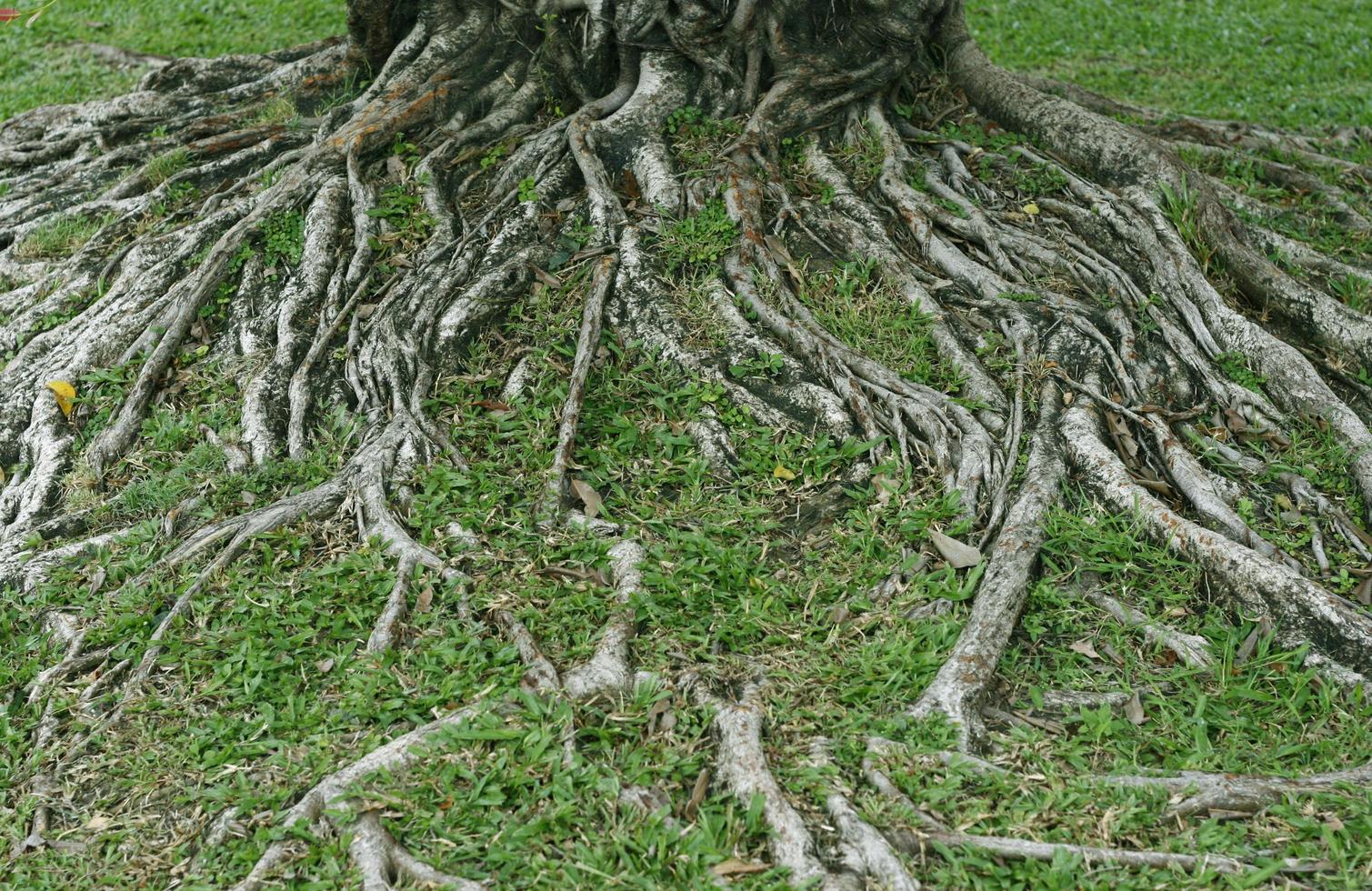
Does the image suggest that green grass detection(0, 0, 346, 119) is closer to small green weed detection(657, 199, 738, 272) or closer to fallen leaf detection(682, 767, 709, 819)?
small green weed detection(657, 199, 738, 272)

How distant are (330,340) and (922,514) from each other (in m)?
2.88

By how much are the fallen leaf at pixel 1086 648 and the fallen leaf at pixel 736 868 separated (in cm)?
153

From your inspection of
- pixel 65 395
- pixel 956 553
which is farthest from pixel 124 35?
pixel 956 553

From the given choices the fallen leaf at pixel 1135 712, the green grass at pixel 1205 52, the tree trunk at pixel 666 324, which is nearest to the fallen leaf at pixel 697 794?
the tree trunk at pixel 666 324

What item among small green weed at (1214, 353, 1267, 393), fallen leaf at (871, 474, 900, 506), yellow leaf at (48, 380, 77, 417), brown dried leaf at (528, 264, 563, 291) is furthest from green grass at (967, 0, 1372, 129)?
yellow leaf at (48, 380, 77, 417)

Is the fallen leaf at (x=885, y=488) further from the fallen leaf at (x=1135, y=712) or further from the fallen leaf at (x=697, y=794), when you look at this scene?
the fallen leaf at (x=697, y=794)

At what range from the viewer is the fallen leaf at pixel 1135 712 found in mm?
3844

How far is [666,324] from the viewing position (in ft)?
17.4

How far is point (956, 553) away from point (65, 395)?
4.09 m

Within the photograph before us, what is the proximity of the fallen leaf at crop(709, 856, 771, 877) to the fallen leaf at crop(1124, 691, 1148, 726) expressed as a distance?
1.43 meters

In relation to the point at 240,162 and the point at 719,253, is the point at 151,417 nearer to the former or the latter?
the point at 240,162

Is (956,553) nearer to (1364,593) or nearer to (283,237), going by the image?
(1364,593)

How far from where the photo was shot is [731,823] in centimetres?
335

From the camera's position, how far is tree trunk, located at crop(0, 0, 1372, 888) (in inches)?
161
